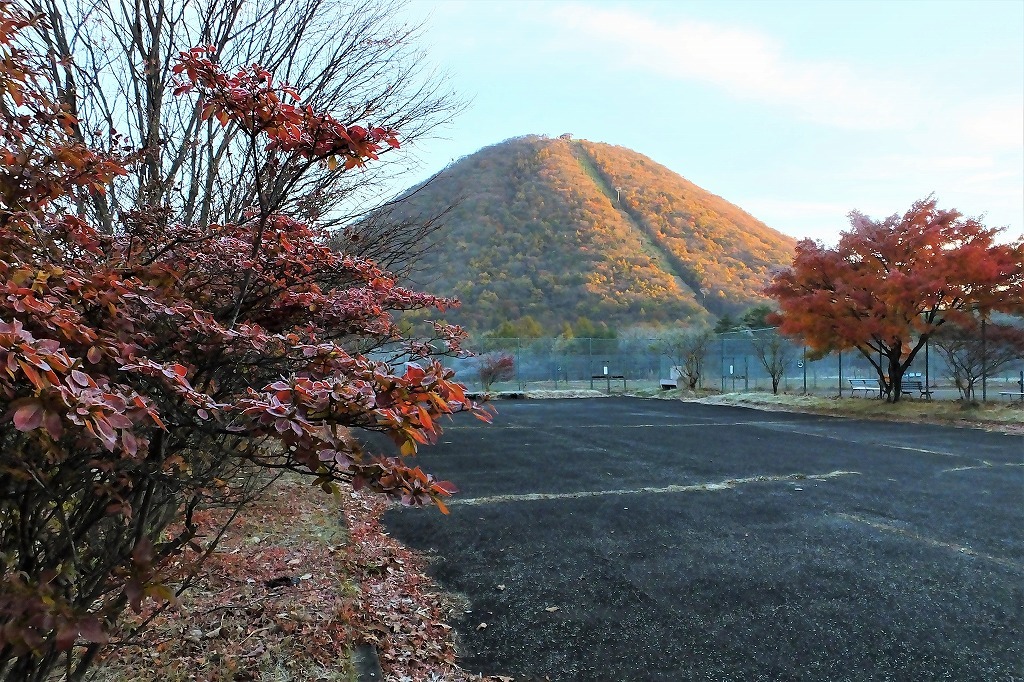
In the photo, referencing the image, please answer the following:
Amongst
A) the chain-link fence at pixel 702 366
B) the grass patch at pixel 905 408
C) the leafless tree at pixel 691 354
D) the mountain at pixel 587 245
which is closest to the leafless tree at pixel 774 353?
the chain-link fence at pixel 702 366

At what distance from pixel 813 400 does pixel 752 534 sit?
46.2ft

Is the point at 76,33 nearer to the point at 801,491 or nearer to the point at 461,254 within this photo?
the point at 801,491

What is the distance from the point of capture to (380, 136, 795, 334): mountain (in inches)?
1751

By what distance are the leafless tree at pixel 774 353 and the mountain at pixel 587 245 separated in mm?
17567

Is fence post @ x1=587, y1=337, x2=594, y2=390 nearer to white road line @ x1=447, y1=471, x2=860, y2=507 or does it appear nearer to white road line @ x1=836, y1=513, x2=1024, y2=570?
white road line @ x1=447, y1=471, x2=860, y2=507

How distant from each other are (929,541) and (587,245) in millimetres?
49141

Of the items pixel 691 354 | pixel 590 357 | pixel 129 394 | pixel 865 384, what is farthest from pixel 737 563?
pixel 590 357

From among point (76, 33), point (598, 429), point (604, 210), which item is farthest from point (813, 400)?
point (604, 210)

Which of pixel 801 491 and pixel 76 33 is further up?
pixel 76 33

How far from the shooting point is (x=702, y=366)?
23953mm

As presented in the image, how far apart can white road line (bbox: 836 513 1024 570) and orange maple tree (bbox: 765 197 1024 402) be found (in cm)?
1031

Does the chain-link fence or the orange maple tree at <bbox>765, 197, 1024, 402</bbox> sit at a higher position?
the orange maple tree at <bbox>765, 197, 1024, 402</bbox>

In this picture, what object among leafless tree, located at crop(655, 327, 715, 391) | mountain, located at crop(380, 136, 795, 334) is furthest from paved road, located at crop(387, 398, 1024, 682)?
mountain, located at crop(380, 136, 795, 334)

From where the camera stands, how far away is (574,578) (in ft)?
13.4
